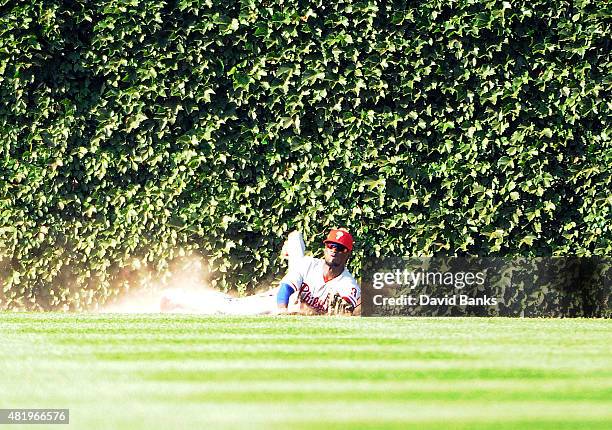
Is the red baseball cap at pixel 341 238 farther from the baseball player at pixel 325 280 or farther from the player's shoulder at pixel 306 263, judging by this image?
the player's shoulder at pixel 306 263

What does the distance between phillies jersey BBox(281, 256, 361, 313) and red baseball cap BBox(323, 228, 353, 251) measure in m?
0.23

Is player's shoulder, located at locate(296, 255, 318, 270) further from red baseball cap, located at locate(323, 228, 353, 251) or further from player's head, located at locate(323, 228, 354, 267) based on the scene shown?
red baseball cap, located at locate(323, 228, 353, 251)

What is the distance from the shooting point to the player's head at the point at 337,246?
1077 centimetres

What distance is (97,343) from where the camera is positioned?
7227 mm

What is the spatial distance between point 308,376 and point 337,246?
517cm

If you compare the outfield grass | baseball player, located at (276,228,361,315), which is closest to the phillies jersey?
baseball player, located at (276,228,361,315)

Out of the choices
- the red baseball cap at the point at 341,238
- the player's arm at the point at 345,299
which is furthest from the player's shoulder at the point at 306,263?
the player's arm at the point at 345,299

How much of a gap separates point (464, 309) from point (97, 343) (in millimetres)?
4930

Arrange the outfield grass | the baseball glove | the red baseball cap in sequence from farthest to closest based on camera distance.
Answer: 1. the baseball glove
2. the red baseball cap
3. the outfield grass

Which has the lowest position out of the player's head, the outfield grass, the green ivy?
the outfield grass

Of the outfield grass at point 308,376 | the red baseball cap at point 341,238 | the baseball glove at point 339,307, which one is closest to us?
the outfield grass at point 308,376

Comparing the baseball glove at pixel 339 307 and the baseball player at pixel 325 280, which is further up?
the baseball player at pixel 325 280

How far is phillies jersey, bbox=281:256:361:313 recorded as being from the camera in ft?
35.4

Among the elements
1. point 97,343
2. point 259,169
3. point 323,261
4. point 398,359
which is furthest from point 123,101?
point 398,359
